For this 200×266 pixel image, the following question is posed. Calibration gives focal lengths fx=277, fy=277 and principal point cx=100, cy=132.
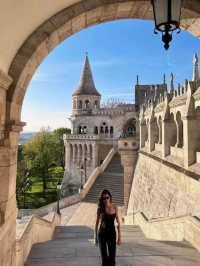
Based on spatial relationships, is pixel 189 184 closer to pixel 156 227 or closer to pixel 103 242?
Result: pixel 156 227

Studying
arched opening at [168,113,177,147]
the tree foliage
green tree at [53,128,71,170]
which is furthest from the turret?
arched opening at [168,113,177,147]

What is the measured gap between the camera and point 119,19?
16.2 ft

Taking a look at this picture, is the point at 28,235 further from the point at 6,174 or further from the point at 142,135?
the point at 142,135

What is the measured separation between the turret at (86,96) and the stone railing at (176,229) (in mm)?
39654

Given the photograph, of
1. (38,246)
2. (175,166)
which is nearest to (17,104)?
(38,246)

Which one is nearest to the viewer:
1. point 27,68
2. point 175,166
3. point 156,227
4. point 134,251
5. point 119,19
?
point 27,68

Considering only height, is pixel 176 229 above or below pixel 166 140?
below

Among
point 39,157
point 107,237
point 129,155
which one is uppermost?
point 129,155

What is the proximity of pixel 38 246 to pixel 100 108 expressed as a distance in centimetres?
4391

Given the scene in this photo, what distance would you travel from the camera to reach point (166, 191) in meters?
13.8

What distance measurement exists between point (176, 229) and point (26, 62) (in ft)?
21.3

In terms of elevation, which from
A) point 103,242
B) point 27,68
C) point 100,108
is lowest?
point 103,242

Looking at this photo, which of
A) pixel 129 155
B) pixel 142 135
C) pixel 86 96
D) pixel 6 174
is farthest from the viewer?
pixel 86 96

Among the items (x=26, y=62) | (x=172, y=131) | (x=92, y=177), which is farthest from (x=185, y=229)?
(x=92, y=177)
